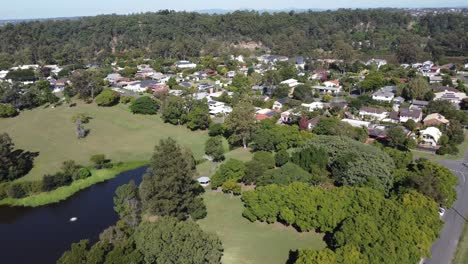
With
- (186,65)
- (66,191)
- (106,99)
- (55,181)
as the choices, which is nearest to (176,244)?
(66,191)

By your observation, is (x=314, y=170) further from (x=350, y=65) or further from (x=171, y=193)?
(x=350, y=65)

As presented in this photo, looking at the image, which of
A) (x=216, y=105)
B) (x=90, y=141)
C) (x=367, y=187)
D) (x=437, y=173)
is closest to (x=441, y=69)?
(x=216, y=105)

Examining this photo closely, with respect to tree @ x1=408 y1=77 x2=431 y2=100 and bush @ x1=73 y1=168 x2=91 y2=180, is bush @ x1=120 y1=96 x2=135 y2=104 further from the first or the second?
tree @ x1=408 y1=77 x2=431 y2=100

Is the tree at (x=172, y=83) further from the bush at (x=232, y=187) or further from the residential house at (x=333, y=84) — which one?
the bush at (x=232, y=187)

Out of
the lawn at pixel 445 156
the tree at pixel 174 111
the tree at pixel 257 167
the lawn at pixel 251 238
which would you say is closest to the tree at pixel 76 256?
the lawn at pixel 251 238

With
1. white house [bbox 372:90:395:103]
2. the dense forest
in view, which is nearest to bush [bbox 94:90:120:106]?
white house [bbox 372:90:395:103]

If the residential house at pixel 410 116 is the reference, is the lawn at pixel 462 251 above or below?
below
